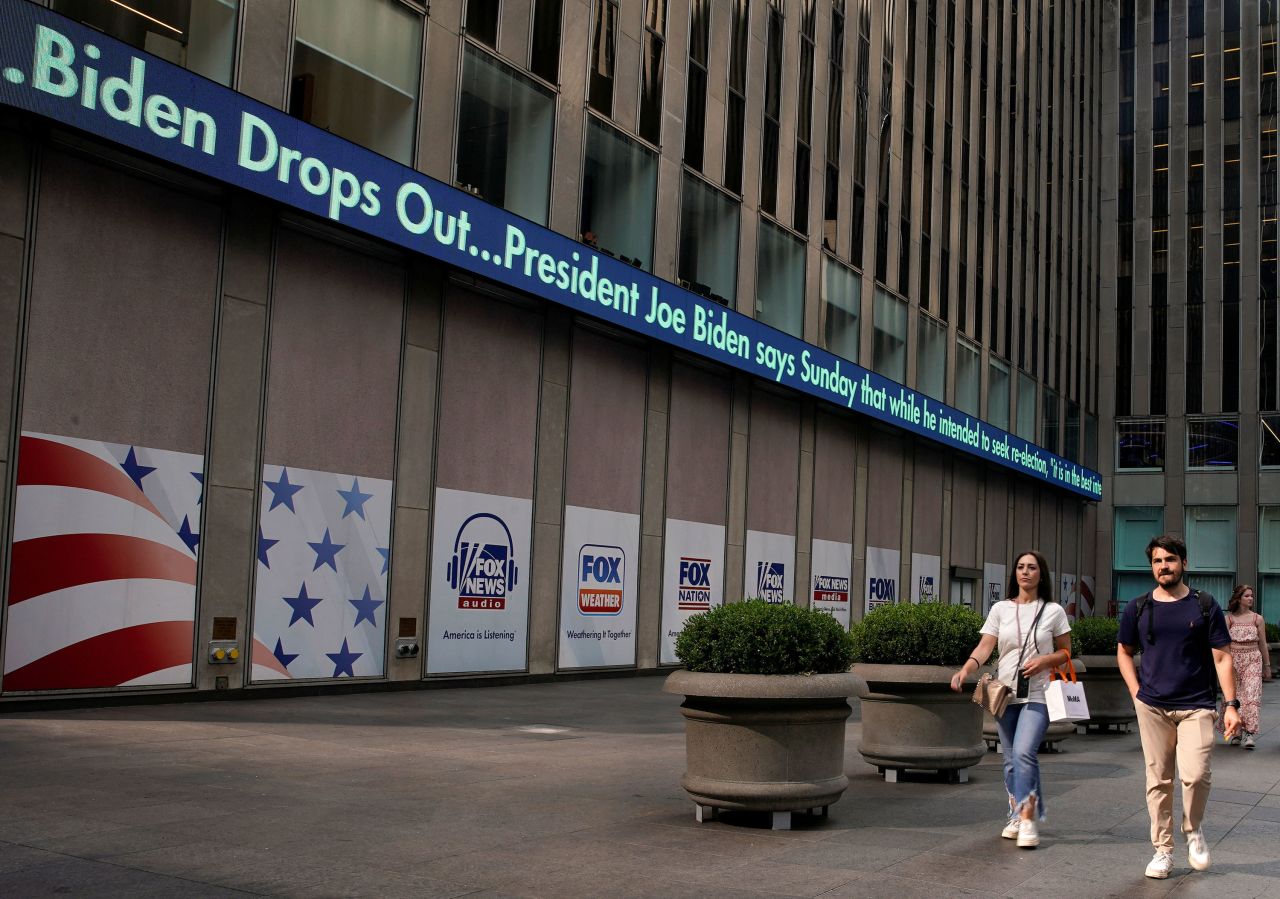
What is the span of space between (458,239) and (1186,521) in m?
43.9

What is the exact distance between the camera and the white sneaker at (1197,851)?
7215mm

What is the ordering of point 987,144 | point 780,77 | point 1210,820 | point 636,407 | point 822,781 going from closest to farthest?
point 822,781
point 1210,820
point 636,407
point 780,77
point 987,144

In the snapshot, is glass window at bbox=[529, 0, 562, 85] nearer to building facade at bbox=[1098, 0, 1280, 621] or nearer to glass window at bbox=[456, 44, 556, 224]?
glass window at bbox=[456, 44, 556, 224]

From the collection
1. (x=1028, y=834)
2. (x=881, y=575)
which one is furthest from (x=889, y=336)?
(x=1028, y=834)

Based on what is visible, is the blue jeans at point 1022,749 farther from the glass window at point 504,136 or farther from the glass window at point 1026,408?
the glass window at point 1026,408

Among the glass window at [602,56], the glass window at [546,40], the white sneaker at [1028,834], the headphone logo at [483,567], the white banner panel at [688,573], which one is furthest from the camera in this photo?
the white banner panel at [688,573]

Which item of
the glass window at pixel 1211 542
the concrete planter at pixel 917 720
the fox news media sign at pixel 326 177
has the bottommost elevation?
the concrete planter at pixel 917 720

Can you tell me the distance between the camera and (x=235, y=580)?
15.0 meters

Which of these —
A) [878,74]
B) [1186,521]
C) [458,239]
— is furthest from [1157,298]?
[458,239]

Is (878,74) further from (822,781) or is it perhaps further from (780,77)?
(822,781)

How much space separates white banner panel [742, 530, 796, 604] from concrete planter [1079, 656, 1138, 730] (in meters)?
10.2

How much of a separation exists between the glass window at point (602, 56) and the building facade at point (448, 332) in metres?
0.07

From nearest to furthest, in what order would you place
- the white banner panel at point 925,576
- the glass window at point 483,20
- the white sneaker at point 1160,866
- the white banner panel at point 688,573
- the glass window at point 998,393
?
the white sneaker at point 1160,866, the glass window at point 483,20, the white banner panel at point 688,573, the white banner panel at point 925,576, the glass window at point 998,393

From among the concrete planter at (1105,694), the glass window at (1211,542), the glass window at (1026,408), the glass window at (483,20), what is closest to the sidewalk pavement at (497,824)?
the concrete planter at (1105,694)
